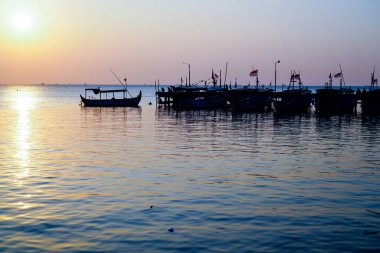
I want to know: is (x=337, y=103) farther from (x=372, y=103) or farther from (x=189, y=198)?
(x=189, y=198)

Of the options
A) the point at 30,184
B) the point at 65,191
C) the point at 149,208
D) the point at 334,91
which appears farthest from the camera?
the point at 334,91

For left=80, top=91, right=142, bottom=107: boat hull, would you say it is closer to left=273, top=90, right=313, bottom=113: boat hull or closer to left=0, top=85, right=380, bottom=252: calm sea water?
left=273, top=90, right=313, bottom=113: boat hull

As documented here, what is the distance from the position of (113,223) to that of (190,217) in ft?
7.92

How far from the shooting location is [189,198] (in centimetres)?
1878

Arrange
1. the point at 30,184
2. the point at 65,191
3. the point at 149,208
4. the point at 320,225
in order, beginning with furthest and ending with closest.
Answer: the point at 30,184, the point at 65,191, the point at 149,208, the point at 320,225

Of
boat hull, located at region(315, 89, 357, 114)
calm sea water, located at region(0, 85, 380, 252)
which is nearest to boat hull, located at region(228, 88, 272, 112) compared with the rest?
boat hull, located at region(315, 89, 357, 114)

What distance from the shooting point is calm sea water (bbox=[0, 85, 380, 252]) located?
45.0 feet

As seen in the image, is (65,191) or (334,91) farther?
(334,91)

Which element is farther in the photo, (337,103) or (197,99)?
(197,99)

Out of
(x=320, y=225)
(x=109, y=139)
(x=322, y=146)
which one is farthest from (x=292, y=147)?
(x=320, y=225)

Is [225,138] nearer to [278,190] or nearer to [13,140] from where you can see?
[13,140]

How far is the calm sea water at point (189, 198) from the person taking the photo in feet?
45.0

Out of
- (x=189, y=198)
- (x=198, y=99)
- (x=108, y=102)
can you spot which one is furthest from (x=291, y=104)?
(x=189, y=198)

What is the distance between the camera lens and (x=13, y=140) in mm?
40906
